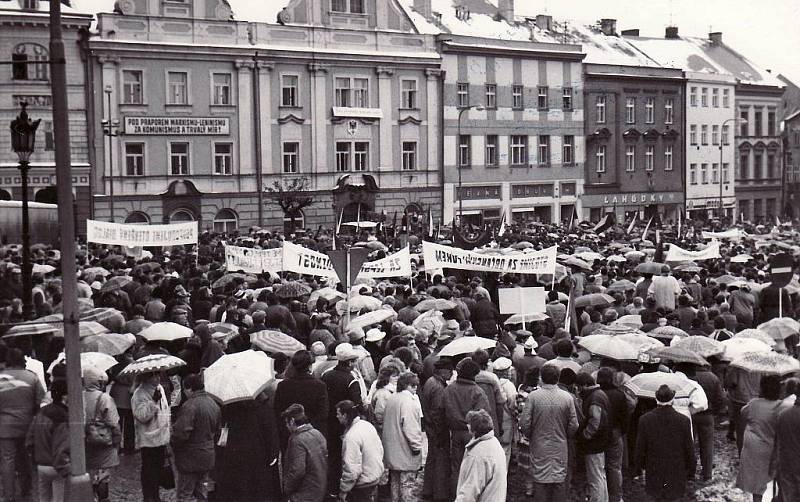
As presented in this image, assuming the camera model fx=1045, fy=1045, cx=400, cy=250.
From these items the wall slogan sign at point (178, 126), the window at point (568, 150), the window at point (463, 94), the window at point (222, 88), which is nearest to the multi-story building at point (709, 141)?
the window at point (568, 150)

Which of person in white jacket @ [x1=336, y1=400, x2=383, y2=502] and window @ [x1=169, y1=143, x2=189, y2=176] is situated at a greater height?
window @ [x1=169, y1=143, x2=189, y2=176]

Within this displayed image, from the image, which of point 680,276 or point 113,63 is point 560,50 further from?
point 680,276

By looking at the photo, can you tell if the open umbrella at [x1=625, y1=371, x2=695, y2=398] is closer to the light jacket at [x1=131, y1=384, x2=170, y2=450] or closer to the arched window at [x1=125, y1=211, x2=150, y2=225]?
the light jacket at [x1=131, y1=384, x2=170, y2=450]

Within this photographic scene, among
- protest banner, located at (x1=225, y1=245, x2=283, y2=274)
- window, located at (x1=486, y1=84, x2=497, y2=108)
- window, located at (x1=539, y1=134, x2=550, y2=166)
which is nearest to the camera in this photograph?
protest banner, located at (x1=225, y1=245, x2=283, y2=274)

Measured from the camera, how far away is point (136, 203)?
44.8m

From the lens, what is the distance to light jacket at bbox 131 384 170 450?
10797mm

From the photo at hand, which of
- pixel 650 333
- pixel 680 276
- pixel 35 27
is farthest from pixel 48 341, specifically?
pixel 35 27

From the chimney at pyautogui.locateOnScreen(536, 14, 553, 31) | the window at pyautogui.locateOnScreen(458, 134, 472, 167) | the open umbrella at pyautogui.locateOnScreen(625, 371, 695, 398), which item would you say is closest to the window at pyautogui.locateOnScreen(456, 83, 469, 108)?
the window at pyautogui.locateOnScreen(458, 134, 472, 167)

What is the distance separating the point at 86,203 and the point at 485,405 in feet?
116

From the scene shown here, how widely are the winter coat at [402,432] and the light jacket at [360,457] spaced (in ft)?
2.03

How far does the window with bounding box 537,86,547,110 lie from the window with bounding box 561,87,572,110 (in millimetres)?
1373

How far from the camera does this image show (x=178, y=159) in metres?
46.1

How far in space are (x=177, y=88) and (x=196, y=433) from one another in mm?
37224

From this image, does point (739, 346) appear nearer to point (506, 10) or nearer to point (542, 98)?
point (542, 98)
